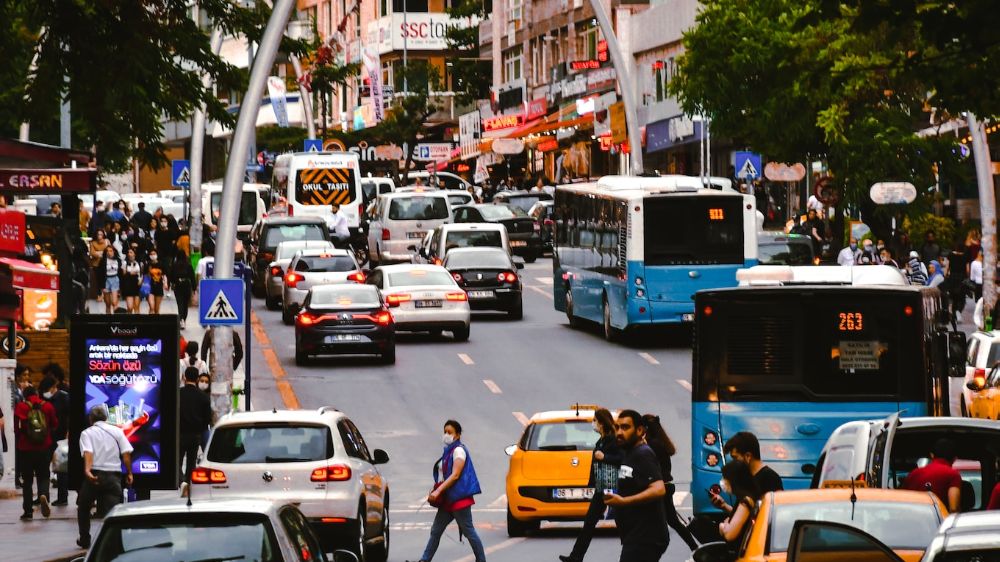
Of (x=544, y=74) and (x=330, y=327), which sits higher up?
(x=544, y=74)

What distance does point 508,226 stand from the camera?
6097 centimetres

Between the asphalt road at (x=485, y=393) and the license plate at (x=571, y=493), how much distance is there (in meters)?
0.48

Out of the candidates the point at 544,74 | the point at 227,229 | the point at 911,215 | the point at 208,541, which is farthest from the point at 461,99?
the point at 208,541

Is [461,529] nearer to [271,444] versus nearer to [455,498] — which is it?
[455,498]

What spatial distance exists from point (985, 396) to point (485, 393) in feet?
32.3

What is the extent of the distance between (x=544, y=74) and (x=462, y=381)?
55.4 m

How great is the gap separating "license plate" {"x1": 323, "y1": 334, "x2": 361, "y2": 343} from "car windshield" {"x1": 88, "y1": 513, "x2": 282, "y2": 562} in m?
26.0

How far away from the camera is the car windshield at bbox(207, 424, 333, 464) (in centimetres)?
2008

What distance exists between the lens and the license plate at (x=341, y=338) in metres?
37.8

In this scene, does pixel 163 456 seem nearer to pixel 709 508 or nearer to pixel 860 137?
pixel 709 508

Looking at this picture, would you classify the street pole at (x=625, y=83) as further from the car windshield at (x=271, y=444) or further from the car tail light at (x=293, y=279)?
the car windshield at (x=271, y=444)

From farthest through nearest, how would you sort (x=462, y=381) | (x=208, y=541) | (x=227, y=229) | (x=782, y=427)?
1. (x=462, y=381)
2. (x=227, y=229)
3. (x=782, y=427)
4. (x=208, y=541)

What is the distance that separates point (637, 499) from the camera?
51.9 ft

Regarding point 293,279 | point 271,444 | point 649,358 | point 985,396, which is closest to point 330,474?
point 271,444
